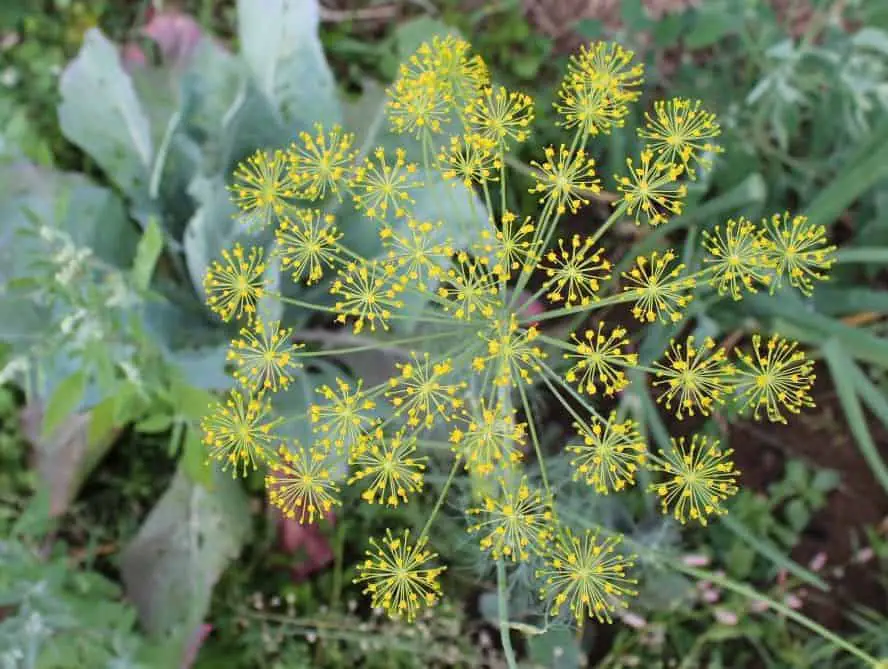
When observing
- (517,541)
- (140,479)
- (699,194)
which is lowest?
(517,541)

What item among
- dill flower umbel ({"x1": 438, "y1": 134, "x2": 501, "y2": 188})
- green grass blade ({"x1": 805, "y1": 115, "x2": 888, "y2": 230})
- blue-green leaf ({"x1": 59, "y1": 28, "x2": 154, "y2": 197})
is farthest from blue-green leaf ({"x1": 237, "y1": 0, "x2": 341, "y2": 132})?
green grass blade ({"x1": 805, "y1": 115, "x2": 888, "y2": 230})

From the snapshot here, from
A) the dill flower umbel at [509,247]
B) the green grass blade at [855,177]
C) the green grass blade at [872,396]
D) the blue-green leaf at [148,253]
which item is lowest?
the dill flower umbel at [509,247]

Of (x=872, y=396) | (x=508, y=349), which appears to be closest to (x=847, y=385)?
(x=872, y=396)

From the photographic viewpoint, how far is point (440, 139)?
2.22 meters

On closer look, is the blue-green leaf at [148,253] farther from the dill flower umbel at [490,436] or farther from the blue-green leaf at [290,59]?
the dill flower umbel at [490,436]

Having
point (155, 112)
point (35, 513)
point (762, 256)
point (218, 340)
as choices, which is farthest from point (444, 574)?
point (155, 112)

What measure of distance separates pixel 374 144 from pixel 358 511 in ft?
3.15

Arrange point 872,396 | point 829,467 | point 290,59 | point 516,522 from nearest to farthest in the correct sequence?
point 516,522, point 872,396, point 290,59, point 829,467

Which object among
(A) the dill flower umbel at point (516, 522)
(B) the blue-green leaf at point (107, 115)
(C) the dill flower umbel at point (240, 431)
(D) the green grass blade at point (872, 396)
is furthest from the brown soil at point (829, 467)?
(B) the blue-green leaf at point (107, 115)

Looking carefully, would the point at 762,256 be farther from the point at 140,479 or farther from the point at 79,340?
the point at 140,479

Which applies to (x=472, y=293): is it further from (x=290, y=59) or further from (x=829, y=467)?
(x=829, y=467)

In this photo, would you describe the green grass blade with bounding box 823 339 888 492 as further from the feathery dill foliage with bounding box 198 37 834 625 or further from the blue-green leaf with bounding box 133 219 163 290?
the blue-green leaf with bounding box 133 219 163 290

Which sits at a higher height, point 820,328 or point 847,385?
point 820,328

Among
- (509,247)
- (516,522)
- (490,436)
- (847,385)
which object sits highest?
(847,385)
